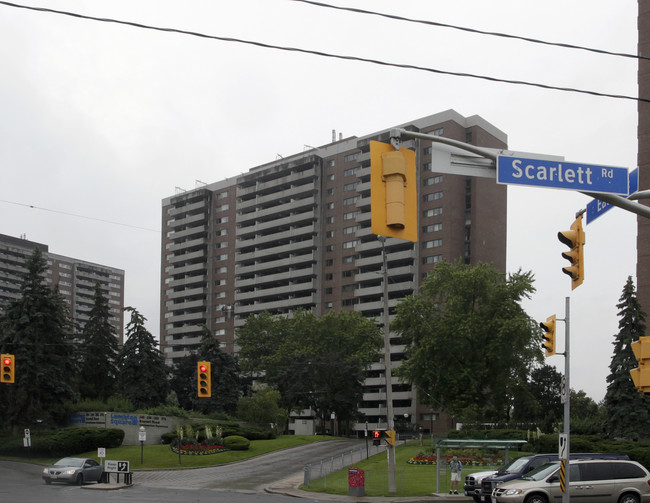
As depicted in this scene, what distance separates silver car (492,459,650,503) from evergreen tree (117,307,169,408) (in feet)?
175

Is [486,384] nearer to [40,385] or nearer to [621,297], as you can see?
[621,297]

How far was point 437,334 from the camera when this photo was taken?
209ft

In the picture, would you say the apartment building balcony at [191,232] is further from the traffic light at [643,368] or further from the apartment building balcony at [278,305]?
the traffic light at [643,368]

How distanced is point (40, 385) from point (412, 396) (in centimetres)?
5539

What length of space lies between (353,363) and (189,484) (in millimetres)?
40949

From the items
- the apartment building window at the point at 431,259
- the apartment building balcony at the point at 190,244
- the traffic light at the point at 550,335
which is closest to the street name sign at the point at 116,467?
the traffic light at the point at 550,335

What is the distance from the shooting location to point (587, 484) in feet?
79.7

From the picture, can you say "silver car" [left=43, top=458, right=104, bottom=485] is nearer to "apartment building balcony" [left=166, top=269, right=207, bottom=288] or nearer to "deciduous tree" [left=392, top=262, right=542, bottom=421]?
"deciduous tree" [left=392, top=262, right=542, bottom=421]

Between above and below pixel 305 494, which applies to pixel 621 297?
above

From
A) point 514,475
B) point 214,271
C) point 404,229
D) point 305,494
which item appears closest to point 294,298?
point 214,271

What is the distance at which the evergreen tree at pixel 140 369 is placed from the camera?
72.8m

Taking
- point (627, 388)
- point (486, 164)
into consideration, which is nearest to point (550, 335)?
point (486, 164)

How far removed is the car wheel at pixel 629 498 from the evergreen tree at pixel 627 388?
2981 cm

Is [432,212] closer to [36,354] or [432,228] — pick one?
[432,228]
